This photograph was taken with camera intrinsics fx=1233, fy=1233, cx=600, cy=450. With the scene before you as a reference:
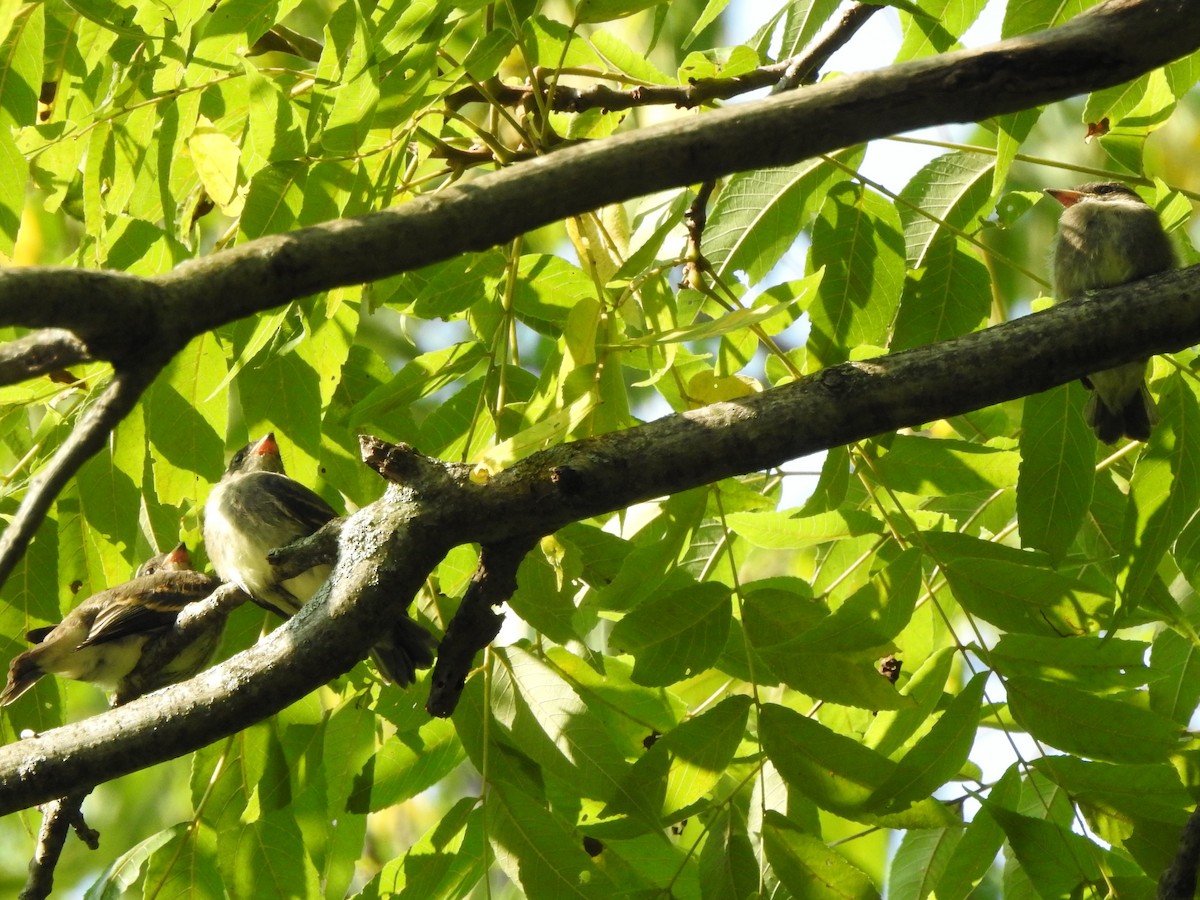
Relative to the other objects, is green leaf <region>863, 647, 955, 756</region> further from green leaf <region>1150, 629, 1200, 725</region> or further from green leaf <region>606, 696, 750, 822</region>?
green leaf <region>1150, 629, 1200, 725</region>

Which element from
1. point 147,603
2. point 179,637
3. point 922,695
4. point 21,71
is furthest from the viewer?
point 147,603

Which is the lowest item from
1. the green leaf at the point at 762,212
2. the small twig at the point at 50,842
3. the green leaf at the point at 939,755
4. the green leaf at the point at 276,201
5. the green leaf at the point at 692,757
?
the green leaf at the point at 939,755

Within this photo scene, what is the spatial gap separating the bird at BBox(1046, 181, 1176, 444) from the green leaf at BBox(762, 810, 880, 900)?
153 centimetres

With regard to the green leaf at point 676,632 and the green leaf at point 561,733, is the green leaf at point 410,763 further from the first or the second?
the green leaf at point 676,632

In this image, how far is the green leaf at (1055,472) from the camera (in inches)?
115

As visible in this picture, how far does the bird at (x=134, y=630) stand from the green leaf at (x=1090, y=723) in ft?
8.16

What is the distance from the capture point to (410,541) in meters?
2.47

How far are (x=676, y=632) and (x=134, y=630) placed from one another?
7.83ft

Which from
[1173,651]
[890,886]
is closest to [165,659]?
[890,886]

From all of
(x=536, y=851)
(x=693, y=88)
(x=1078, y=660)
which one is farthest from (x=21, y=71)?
(x=1078, y=660)

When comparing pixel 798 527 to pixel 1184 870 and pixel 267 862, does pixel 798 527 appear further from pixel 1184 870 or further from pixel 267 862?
pixel 267 862

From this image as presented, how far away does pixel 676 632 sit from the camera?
2.93 meters

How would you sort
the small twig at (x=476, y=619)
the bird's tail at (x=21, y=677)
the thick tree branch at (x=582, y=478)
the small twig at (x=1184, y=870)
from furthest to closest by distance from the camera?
the bird's tail at (x=21, y=677) → the small twig at (x=1184, y=870) → the small twig at (x=476, y=619) → the thick tree branch at (x=582, y=478)

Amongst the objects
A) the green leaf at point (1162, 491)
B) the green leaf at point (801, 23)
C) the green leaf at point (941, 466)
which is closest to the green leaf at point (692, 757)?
the green leaf at point (941, 466)
